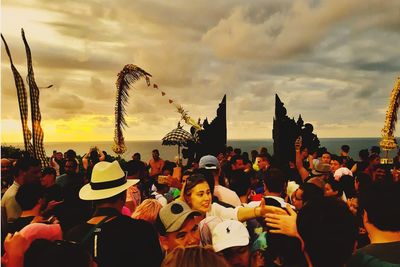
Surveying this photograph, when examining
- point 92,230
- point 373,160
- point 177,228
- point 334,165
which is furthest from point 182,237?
point 373,160

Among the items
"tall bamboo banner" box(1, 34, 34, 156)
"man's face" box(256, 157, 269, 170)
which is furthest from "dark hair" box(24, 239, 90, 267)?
"tall bamboo banner" box(1, 34, 34, 156)

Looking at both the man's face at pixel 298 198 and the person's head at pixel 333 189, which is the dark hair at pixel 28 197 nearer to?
the man's face at pixel 298 198

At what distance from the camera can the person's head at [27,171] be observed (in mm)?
5832

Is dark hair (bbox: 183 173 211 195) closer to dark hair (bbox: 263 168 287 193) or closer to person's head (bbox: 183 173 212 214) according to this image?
person's head (bbox: 183 173 212 214)

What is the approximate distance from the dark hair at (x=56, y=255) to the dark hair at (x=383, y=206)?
2125mm

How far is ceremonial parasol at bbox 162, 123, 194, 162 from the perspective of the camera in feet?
44.8

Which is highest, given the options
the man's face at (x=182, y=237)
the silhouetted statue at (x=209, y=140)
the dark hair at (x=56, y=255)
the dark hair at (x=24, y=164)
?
the silhouetted statue at (x=209, y=140)

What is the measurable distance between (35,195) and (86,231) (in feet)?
4.75

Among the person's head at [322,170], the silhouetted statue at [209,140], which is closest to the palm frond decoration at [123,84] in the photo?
the silhouetted statue at [209,140]

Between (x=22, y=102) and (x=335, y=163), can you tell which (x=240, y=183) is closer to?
(x=335, y=163)

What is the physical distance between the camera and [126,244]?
9.95 ft

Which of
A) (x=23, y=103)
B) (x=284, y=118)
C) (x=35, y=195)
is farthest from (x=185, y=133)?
(x=35, y=195)

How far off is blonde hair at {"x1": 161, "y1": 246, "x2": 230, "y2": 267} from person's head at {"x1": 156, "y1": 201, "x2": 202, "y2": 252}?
1.56m

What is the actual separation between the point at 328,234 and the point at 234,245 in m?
1.14
